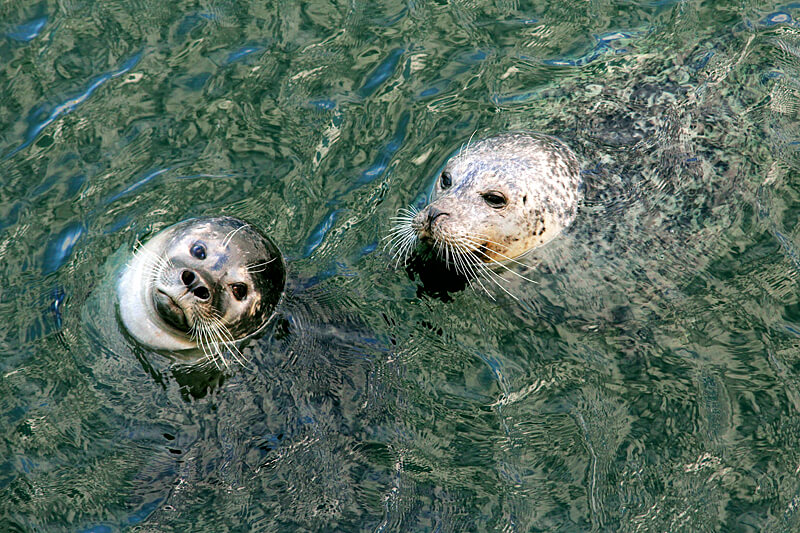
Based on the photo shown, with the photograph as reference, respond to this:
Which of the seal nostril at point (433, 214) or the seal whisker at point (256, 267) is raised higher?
the seal whisker at point (256, 267)

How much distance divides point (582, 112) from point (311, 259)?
8.86 ft

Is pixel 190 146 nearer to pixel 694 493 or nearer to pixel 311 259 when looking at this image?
pixel 311 259

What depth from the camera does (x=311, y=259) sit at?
6.70 m

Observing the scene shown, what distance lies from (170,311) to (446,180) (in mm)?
2459

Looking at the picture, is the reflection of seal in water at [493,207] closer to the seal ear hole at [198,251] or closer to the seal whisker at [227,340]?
the seal whisker at [227,340]

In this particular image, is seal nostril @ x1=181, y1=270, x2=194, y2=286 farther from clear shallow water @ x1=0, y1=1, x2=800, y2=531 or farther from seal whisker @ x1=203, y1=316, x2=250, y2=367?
clear shallow water @ x1=0, y1=1, x2=800, y2=531

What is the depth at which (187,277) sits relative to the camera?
5594 mm

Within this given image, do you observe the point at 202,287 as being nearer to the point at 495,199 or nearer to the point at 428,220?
the point at 428,220

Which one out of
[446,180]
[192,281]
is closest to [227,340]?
[192,281]

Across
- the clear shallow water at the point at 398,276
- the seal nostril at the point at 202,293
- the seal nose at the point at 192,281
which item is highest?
the seal nose at the point at 192,281

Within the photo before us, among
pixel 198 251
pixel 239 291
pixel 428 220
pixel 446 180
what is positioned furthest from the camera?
pixel 446 180

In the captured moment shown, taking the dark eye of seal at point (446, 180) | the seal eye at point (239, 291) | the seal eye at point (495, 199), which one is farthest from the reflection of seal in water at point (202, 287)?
the seal eye at point (495, 199)

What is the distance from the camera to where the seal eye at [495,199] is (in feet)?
22.1

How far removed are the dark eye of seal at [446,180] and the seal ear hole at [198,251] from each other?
2.11 meters
